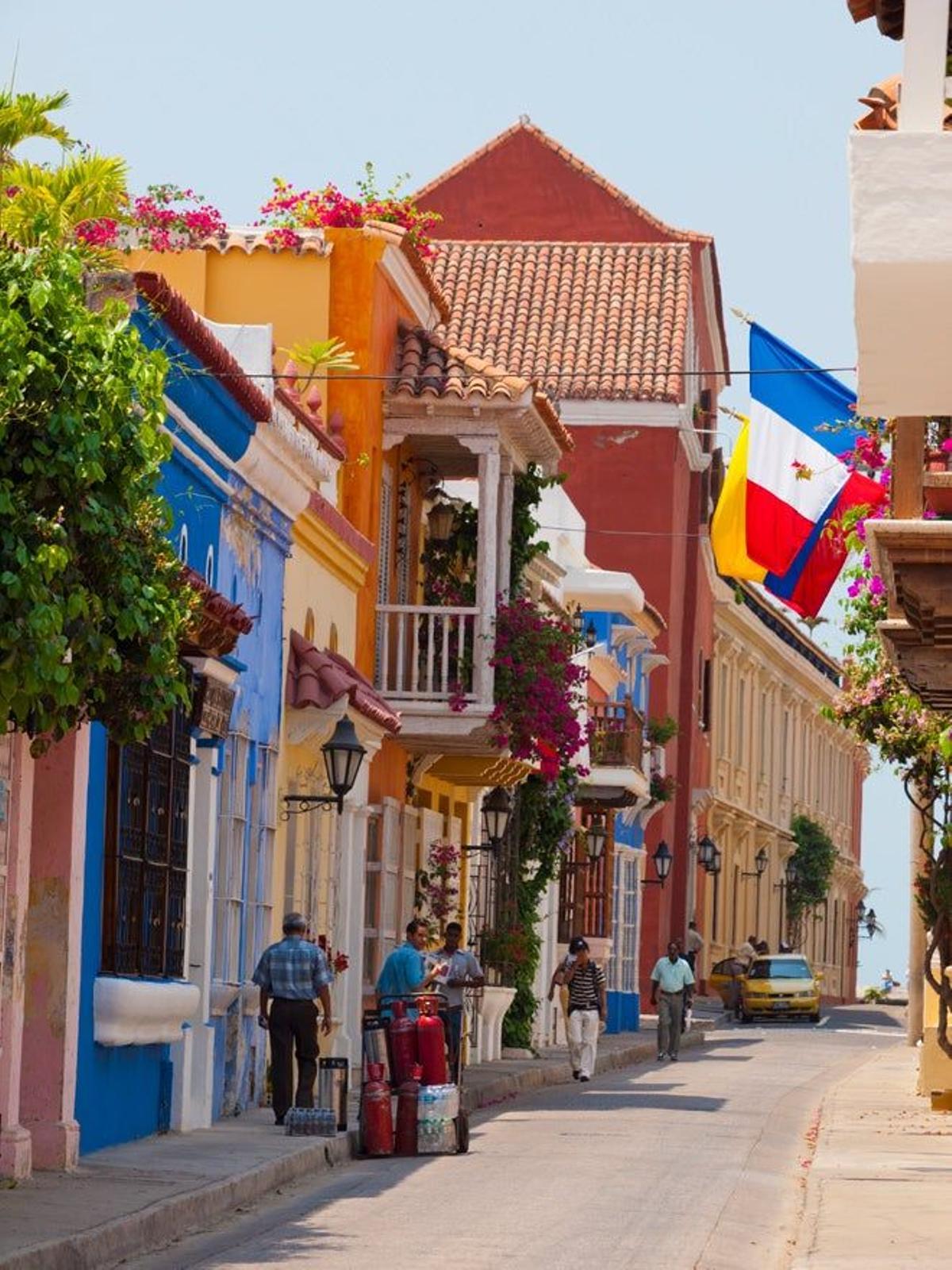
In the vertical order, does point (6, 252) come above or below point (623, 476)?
below

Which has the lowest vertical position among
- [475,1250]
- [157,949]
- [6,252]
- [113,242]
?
[475,1250]

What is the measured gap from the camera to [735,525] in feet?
82.0

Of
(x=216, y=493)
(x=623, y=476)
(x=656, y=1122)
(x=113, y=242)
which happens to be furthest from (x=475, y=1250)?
(x=623, y=476)

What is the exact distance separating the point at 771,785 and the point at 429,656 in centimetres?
4771

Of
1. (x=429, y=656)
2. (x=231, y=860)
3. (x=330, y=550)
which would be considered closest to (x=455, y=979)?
(x=330, y=550)

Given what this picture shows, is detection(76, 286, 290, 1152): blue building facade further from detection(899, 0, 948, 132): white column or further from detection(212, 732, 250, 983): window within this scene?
detection(899, 0, 948, 132): white column

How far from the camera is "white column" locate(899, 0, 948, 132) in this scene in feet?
40.1

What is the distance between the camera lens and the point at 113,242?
89.9ft

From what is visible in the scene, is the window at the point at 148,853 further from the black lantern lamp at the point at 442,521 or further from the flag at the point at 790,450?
the black lantern lamp at the point at 442,521

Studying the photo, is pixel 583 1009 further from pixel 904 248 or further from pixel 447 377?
pixel 904 248

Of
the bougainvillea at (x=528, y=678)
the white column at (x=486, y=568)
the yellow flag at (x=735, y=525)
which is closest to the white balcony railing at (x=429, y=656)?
the white column at (x=486, y=568)

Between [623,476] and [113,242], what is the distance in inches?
1175

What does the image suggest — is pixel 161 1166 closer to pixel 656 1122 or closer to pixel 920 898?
pixel 656 1122

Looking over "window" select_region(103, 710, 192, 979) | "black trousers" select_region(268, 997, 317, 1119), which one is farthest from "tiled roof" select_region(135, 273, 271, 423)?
"black trousers" select_region(268, 997, 317, 1119)
